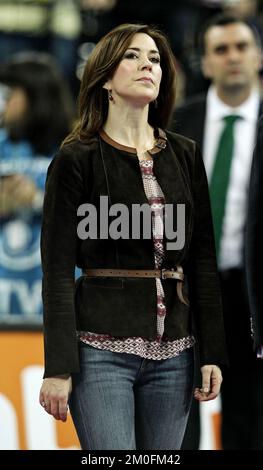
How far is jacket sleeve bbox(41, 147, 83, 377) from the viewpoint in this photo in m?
3.25

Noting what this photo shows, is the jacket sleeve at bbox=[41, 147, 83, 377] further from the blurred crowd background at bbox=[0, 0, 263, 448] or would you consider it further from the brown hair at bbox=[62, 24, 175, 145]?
the blurred crowd background at bbox=[0, 0, 263, 448]

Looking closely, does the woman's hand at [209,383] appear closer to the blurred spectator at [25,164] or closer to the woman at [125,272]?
the woman at [125,272]

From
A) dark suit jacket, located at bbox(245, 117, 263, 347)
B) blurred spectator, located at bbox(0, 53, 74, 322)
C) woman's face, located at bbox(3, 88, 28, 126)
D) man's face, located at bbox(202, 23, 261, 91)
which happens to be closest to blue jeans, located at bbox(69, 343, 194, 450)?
dark suit jacket, located at bbox(245, 117, 263, 347)

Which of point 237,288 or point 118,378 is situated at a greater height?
point 237,288

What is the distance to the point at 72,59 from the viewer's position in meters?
7.89

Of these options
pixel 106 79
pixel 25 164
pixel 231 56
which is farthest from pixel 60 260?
pixel 25 164

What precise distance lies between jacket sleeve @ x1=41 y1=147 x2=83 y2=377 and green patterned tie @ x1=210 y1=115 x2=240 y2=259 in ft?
4.64

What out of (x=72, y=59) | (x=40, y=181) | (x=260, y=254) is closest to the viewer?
(x=260, y=254)

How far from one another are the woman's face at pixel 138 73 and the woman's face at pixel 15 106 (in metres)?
2.90

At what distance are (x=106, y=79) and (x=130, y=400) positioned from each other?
959mm

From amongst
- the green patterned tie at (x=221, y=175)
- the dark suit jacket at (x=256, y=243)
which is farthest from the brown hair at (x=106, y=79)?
the green patterned tie at (x=221, y=175)

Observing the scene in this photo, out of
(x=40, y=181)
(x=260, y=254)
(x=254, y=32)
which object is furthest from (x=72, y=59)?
(x=260, y=254)
